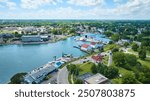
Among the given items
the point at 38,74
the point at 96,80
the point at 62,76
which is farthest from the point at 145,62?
the point at 38,74

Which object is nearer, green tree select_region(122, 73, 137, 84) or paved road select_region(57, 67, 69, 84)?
green tree select_region(122, 73, 137, 84)

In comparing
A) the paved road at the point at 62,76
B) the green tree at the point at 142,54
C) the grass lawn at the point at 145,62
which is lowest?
the paved road at the point at 62,76

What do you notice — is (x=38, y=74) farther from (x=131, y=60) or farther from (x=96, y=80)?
(x=131, y=60)

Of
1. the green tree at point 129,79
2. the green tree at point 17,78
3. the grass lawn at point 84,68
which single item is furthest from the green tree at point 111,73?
the green tree at point 17,78

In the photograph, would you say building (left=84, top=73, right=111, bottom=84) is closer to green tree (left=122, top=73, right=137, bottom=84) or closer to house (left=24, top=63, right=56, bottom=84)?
green tree (left=122, top=73, right=137, bottom=84)

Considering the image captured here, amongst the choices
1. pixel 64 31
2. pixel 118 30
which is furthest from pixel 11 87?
pixel 64 31

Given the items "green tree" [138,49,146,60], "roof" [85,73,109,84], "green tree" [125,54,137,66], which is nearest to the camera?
"roof" [85,73,109,84]

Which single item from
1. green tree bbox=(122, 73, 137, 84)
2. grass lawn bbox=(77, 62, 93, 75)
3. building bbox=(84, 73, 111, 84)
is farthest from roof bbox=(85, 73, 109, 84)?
grass lawn bbox=(77, 62, 93, 75)

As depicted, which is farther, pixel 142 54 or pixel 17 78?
pixel 142 54

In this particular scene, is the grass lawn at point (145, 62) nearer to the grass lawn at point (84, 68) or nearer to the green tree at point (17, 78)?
the grass lawn at point (84, 68)
